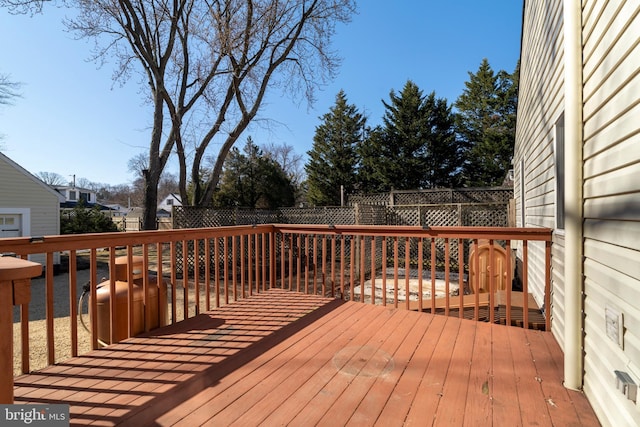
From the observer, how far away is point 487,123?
19203mm

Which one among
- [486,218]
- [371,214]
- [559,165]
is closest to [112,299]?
[559,165]

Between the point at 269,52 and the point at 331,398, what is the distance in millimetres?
9569

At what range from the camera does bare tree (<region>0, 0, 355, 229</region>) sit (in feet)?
26.0

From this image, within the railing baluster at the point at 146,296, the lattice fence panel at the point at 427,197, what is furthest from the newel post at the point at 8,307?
the lattice fence panel at the point at 427,197

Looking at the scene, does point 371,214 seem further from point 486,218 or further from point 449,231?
point 449,231

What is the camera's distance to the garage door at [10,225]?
28.3ft

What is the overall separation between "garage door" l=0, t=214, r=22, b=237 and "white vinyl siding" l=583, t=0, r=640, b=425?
1210cm

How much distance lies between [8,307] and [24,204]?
10967mm

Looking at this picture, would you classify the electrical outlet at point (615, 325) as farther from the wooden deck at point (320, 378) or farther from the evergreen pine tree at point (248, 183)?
the evergreen pine tree at point (248, 183)

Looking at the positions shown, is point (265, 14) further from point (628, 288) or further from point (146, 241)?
point (628, 288)

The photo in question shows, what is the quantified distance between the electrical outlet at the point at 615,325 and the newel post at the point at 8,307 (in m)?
2.18

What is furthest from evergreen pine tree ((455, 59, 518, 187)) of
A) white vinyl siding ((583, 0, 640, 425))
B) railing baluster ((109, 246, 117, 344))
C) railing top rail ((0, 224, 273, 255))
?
railing baluster ((109, 246, 117, 344))

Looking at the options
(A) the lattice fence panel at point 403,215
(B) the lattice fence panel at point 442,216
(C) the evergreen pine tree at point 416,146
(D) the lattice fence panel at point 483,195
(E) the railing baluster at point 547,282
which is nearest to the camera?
(E) the railing baluster at point 547,282

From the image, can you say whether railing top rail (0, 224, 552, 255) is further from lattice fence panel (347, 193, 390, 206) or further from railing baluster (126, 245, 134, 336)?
lattice fence panel (347, 193, 390, 206)
